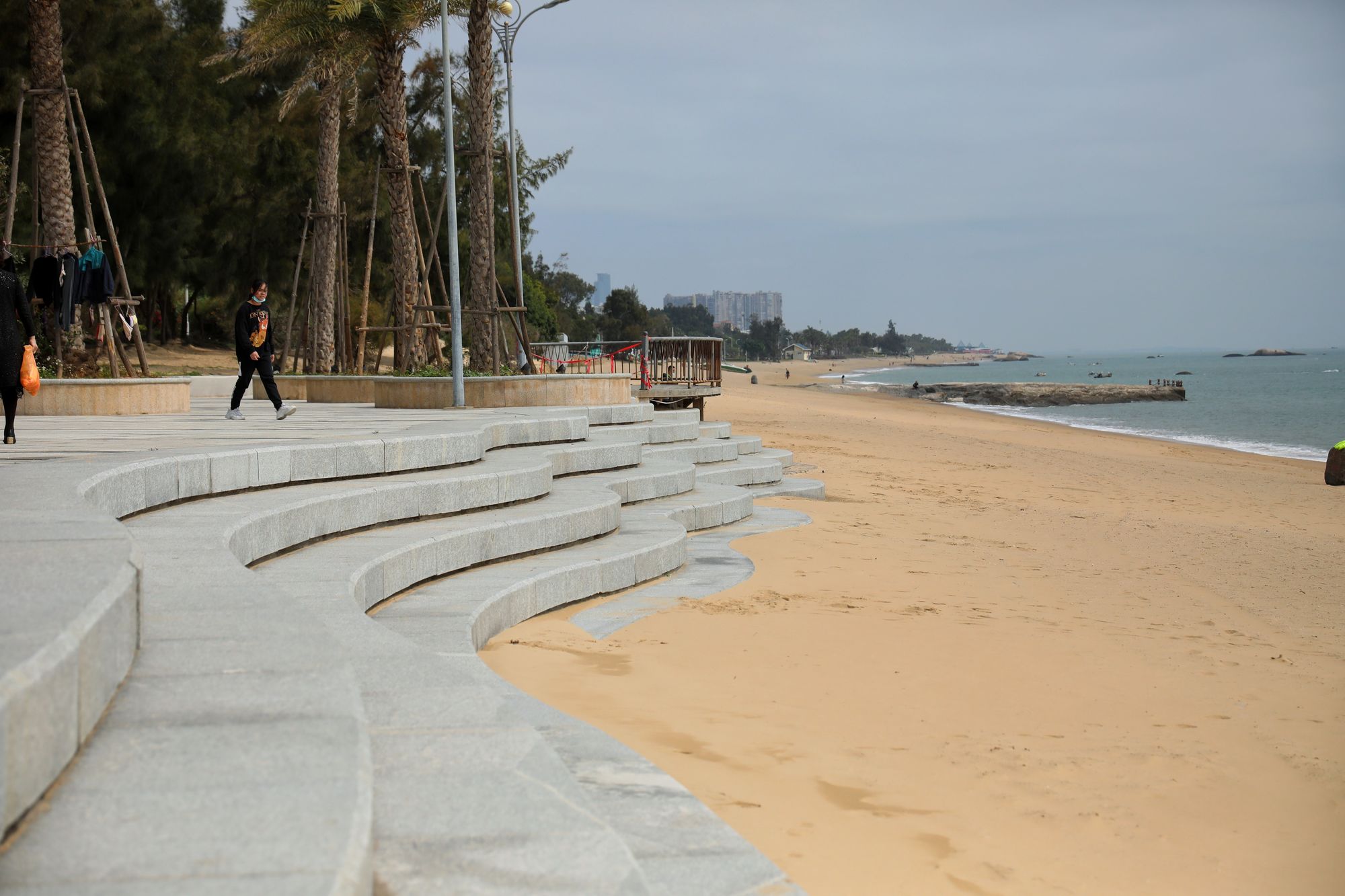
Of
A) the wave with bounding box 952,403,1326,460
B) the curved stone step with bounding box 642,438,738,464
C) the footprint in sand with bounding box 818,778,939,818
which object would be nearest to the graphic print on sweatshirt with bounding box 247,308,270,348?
the curved stone step with bounding box 642,438,738,464

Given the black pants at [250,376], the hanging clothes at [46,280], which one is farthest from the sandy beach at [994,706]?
the hanging clothes at [46,280]

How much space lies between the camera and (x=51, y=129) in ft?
52.8

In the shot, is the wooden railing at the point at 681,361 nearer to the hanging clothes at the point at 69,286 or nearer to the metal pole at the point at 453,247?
the metal pole at the point at 453,247

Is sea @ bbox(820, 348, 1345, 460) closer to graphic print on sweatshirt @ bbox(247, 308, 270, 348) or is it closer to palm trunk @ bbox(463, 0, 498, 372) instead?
palm trunk @ bbox(463, 0, 498, 372)

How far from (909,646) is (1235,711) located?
1806 millimetres

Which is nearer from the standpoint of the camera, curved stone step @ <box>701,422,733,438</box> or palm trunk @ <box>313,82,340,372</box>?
curved stone step @ <box>701,422,733,438</box>

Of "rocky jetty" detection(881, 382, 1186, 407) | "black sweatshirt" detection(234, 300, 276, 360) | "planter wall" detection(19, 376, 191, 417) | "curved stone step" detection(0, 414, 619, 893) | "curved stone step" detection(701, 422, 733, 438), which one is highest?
"black sweatshirt" detection(234, 300, 276, 360)

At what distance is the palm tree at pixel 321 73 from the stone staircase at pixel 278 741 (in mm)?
15553

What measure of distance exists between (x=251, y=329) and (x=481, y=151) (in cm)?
689

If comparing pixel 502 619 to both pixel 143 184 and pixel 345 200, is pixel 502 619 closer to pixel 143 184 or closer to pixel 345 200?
pixel 143 184

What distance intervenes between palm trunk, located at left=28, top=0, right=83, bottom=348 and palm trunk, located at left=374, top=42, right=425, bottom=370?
5519 mm

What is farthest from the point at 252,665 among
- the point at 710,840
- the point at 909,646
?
the point at 909,646

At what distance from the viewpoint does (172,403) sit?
1576 centimetres

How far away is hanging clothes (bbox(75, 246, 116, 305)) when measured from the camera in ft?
48.5
